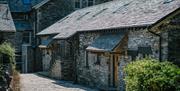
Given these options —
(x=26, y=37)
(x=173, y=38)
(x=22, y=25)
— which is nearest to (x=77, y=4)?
(x=22, y=25)

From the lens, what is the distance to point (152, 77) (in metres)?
12.5

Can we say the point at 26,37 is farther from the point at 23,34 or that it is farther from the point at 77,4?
the point at 77,4

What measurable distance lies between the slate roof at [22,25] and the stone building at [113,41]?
323 inches

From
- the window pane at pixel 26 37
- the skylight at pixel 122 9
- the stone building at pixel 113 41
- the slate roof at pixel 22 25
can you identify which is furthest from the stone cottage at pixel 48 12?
the skylight at pixel 122 9

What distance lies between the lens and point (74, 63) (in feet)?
84.4

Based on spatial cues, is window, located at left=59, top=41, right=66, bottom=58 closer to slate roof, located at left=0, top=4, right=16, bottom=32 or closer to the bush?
slate roof, located at left=0, top=4, right=16, bottom=32

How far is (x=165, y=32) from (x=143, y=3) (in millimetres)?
5620

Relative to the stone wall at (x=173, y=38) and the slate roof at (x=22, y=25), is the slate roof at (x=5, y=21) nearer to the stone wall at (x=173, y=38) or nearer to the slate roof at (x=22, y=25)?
the slate roof at (x=22, y=25)

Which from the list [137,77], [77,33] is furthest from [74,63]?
[137,77]

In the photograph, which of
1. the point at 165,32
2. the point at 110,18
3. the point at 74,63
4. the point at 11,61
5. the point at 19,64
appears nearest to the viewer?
the point at 165,32

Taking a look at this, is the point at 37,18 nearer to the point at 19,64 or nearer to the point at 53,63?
the point at 19,64

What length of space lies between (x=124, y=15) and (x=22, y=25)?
19056 millimetres

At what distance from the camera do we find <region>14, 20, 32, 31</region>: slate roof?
37.1 meters

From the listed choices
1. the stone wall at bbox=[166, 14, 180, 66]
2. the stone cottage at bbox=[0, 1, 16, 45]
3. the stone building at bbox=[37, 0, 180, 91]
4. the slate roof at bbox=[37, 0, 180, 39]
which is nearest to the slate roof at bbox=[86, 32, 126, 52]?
the stone building at bbox=[37, 0, 180, 91]
